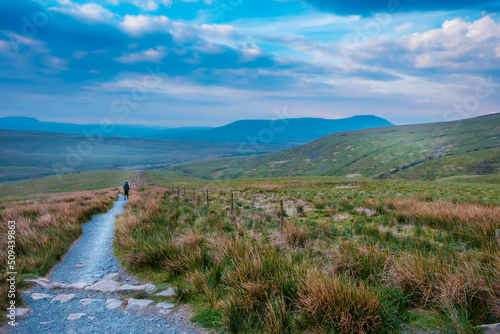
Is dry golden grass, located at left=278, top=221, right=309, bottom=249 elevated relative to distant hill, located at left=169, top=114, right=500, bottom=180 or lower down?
elevated

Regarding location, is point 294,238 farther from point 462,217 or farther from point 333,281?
point 462,217

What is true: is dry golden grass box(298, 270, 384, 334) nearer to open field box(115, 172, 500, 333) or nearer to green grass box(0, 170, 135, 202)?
open field box(115, 172, 500, 333)

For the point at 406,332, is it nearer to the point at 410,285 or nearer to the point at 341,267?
the point at 410,285

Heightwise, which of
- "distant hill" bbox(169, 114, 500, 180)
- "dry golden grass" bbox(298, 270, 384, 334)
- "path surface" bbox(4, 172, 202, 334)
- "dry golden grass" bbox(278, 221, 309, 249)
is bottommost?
"distant hill" bbox(169, 114, 500, 180)

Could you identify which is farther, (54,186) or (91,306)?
(54,186)

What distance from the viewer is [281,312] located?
4.20 m

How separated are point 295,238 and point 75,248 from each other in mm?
7871

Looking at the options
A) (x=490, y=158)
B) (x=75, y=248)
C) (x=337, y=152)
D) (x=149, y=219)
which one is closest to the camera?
(x=75, y=248)

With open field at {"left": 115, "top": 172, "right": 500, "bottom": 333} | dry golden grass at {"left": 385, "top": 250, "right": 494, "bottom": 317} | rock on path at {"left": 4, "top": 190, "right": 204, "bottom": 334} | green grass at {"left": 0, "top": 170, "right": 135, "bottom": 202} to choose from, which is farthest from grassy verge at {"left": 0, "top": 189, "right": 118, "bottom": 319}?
green grass at {"left": 0, "top": 170, "right": 135, "bottom": 202}

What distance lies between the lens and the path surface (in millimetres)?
4660

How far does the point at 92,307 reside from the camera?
5.43 meters

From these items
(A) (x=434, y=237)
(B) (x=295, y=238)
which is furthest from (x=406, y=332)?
(A) (x=434, y=237)

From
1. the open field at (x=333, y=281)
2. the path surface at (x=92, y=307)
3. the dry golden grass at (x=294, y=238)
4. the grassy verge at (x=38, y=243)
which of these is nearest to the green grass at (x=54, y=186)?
the grassy verge at (x=38, y=243)

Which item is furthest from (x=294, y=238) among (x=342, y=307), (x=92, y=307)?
(x=92, y=307)
